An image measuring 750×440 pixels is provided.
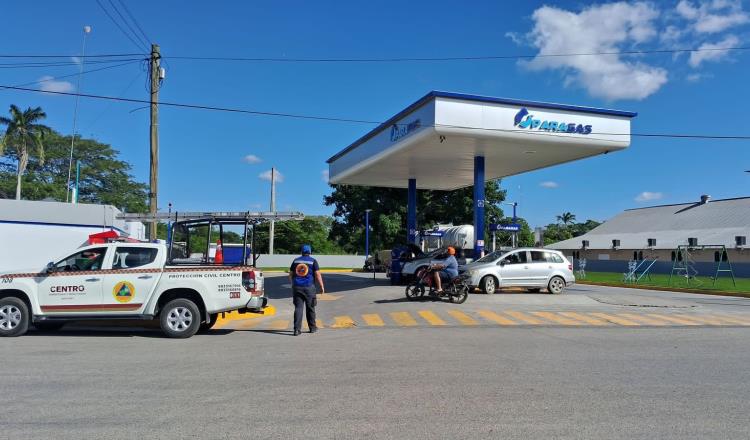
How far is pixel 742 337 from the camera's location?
11500 mm

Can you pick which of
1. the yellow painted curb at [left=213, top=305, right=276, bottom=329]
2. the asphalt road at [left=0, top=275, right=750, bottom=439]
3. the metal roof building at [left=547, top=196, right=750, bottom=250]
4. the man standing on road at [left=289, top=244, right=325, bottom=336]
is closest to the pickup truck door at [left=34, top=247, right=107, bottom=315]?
the asphalt road at [left=0, top=275, right=750, bottom=439]

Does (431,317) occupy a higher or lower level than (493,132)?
lower

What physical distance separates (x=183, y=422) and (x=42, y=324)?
26.9ft

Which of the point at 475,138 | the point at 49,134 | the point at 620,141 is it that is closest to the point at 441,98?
the point at 475,138

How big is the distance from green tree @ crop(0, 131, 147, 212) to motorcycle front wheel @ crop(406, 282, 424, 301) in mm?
53097

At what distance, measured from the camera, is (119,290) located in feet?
36.4

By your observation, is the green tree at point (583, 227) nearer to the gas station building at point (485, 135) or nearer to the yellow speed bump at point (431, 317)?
the gas station building at point (485, 135)

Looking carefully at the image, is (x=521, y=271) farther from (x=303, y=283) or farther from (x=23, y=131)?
(x=23, y=131)

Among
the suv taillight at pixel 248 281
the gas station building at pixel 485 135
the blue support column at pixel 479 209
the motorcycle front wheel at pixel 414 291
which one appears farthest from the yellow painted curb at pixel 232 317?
the blue support column at pixel 479 209

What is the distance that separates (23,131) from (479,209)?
1927 inches

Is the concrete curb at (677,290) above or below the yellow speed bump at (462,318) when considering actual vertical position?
above

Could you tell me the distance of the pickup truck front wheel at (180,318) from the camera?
1109 cm

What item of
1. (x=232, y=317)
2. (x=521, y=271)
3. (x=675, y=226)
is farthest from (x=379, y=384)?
(x=675, y=226)

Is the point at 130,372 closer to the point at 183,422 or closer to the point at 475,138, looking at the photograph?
the point at 183,422
